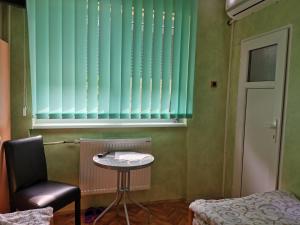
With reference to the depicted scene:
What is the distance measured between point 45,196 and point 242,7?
251 cm

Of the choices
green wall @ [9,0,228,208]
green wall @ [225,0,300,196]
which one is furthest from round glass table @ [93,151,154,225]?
green wall @ [225,0,300,196]

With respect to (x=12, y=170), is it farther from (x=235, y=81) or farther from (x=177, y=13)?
(x=235, y=81)

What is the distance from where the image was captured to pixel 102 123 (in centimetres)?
287

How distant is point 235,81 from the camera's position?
3021mm

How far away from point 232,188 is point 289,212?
4.01 feet

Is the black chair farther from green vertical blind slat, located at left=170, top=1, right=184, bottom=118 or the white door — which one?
the white door

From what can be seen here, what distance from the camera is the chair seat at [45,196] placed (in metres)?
2.00

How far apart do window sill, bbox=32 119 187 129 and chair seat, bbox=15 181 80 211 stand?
2.04 feet

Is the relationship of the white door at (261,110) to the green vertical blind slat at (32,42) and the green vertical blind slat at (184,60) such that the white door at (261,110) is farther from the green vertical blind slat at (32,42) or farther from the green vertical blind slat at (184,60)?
the green vertical blind slat at (32,42)

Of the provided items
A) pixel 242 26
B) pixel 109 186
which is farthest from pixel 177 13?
pixel 109 186

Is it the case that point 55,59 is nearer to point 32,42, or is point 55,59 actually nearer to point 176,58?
point 32,42

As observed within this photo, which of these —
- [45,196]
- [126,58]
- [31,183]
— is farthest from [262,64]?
[31,183]

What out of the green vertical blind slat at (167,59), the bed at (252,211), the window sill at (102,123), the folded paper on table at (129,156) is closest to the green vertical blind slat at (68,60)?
the window sill at (102,123)

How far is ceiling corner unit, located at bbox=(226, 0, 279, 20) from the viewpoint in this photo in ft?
8.25
